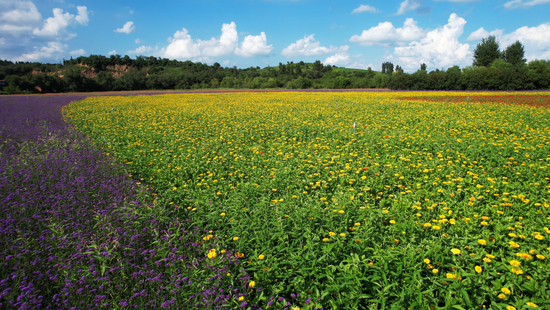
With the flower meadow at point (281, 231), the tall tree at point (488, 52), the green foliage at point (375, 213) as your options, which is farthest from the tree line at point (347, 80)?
the flower meadow at point (281, 231)

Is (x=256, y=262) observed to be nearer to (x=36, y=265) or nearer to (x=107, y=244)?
(x=107, y=244)

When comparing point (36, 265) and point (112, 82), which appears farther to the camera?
point (112, 82)

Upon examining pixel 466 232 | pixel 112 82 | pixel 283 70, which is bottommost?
Result: pixel 466 232

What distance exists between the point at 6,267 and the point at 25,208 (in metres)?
1.28

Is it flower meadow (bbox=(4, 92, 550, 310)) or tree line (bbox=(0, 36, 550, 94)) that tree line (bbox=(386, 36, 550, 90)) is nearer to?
tree line (bbox=(0, 36, 550, 94))

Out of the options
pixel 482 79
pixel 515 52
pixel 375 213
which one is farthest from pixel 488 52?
pixel 375 213

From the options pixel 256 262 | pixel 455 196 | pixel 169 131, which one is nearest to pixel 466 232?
pixel 455 196

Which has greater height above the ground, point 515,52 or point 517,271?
point 515,52

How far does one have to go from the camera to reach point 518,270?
2.49 m

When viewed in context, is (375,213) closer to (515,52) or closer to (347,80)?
(347,80)

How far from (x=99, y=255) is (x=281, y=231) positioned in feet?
6.77

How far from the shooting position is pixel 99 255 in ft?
9.47

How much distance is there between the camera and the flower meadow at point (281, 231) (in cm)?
252

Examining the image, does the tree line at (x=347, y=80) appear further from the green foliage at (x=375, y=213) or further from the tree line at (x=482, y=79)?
the green foliage at (x=375, y=213)
